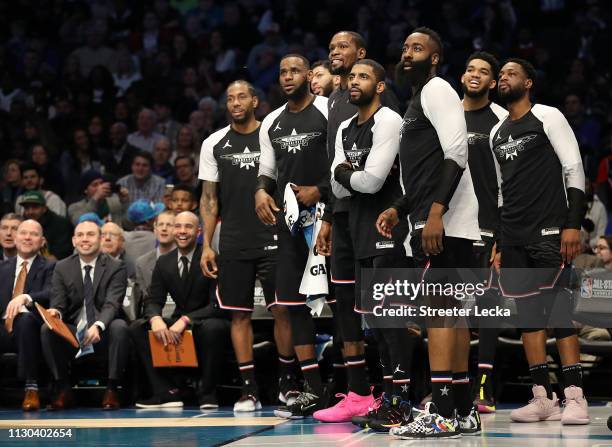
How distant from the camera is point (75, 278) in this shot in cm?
832

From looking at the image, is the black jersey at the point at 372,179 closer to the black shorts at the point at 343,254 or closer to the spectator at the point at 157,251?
the black shorts at the point at 343,254

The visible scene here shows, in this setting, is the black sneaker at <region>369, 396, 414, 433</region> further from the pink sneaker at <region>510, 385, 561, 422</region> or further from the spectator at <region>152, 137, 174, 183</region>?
the spectator at <region>152, 137, 174, 183</region>

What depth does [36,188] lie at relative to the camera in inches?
429

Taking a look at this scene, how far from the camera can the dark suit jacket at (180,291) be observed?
26.9 ft

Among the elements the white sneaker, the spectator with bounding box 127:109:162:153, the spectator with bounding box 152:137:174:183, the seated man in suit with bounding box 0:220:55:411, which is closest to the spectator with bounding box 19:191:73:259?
the seated man in suit with bounding box 0:220:55:411

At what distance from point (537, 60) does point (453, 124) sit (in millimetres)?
7699

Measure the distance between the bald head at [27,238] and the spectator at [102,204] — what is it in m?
1.67

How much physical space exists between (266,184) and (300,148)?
308 mm

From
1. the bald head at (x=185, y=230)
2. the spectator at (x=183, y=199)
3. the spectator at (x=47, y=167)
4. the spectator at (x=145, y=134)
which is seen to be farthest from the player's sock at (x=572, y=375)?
the spectator at (x=145, y=134)

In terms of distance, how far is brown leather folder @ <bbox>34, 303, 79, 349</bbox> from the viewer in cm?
785

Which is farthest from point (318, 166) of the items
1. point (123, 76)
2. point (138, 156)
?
point (123, 76)

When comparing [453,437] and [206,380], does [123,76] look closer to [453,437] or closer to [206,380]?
[206,380]

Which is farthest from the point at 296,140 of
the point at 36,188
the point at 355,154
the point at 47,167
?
the point at 47,167

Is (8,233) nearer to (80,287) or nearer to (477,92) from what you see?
(80,287)
